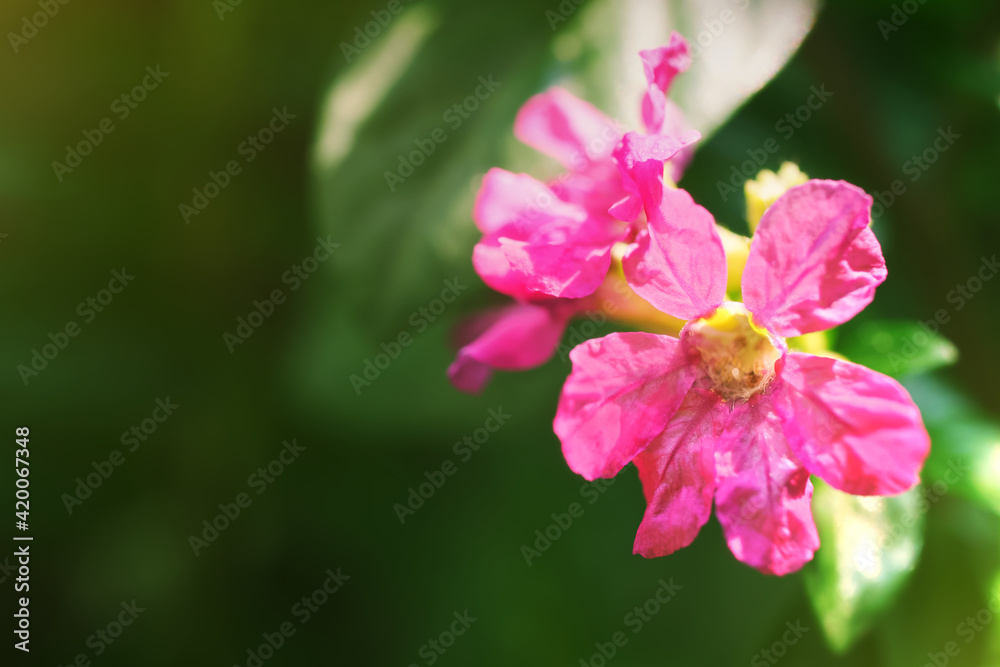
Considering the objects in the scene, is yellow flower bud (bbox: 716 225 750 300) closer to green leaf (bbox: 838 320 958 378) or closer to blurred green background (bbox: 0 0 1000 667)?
green leaf (bbox: 838 320 958 378)

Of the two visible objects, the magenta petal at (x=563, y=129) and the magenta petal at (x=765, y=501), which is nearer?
the magenta petal at (x=765, y=501)

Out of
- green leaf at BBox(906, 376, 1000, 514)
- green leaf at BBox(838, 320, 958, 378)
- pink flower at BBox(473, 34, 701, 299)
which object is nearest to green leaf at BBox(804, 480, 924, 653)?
green leaf at BBox(906, 376, 1000, 514)

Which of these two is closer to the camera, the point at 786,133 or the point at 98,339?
the point at 786,133

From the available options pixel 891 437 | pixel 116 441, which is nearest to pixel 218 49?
pixel 116 441

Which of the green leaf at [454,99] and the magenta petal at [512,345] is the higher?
the green leaf at [454,99]

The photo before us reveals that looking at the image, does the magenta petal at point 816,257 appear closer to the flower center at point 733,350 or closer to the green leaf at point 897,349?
the flower center at point 733,350

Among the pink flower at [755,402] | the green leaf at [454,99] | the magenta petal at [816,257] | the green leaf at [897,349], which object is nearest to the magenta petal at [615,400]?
the pink flower at [755,402]

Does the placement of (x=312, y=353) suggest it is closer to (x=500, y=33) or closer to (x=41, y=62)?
(x=500, y=33)
